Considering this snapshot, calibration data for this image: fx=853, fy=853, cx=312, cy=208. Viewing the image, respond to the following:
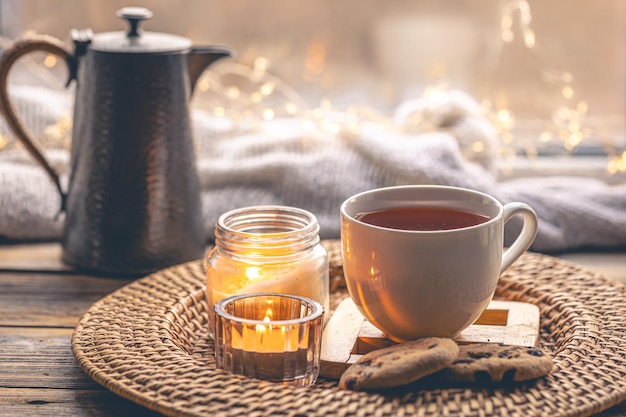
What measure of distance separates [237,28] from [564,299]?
781 millimetres

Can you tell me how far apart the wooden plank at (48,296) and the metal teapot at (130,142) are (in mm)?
24

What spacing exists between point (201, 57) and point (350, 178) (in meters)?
0.24

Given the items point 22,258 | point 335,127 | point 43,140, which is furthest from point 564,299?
point 43,140

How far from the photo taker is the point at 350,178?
1036 millimetres

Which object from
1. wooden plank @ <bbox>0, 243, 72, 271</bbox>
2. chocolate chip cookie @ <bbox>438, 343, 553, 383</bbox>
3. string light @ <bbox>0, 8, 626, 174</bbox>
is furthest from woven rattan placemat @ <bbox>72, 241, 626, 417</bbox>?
string light @ <bbox>0, 8, 626, 174</bbox>

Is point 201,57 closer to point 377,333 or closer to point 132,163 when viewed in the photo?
point 132,163

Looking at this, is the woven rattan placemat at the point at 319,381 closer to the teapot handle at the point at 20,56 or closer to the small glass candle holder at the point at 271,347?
the small glass candle holder at the point at 271,347

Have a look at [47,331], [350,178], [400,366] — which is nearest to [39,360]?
[47,331]

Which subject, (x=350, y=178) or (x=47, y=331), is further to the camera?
(x=350, y=178)

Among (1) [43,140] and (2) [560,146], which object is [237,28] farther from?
(2) [560,146]

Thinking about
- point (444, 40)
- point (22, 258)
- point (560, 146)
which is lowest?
point (22, 258)

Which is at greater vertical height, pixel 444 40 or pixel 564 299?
pixel 444 40

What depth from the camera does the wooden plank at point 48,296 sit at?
2.66ft

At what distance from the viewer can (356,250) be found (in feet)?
2.09
